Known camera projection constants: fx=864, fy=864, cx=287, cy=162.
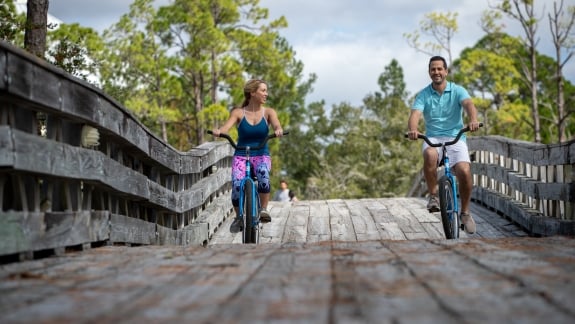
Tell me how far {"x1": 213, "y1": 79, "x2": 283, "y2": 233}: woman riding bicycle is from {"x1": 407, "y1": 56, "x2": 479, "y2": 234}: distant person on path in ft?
4.39

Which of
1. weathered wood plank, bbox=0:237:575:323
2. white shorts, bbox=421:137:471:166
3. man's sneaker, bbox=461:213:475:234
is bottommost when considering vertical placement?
weathered wood plank, bbox=0:237:575:323

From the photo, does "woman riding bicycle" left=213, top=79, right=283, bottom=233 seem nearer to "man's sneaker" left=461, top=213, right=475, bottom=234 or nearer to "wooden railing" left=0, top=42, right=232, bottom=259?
"wooden railing" left=0, top=42, right=232, bottom=259

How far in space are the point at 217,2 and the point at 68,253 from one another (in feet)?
98.4

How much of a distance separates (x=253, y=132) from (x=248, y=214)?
0.80 metres

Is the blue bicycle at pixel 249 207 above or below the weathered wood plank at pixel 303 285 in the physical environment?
above

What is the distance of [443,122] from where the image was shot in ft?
26.3

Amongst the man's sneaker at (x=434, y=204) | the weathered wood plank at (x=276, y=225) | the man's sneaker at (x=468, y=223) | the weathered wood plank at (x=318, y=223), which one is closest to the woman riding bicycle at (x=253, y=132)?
the weathered wood plank at (x=276, y=225)

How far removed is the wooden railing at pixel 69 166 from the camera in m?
4.26

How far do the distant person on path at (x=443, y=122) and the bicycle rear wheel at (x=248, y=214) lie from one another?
62.0 inches

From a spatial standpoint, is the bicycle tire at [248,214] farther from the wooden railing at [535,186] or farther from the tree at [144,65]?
the tree at [144,65]

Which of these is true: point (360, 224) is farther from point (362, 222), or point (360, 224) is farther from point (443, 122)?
point (443, 122)

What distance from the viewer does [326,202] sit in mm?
13336

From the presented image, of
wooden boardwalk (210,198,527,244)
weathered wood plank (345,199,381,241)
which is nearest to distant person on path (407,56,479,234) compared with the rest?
wooden boardwalk (210,198,527,244)

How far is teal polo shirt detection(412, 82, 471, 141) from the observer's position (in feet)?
26.2
